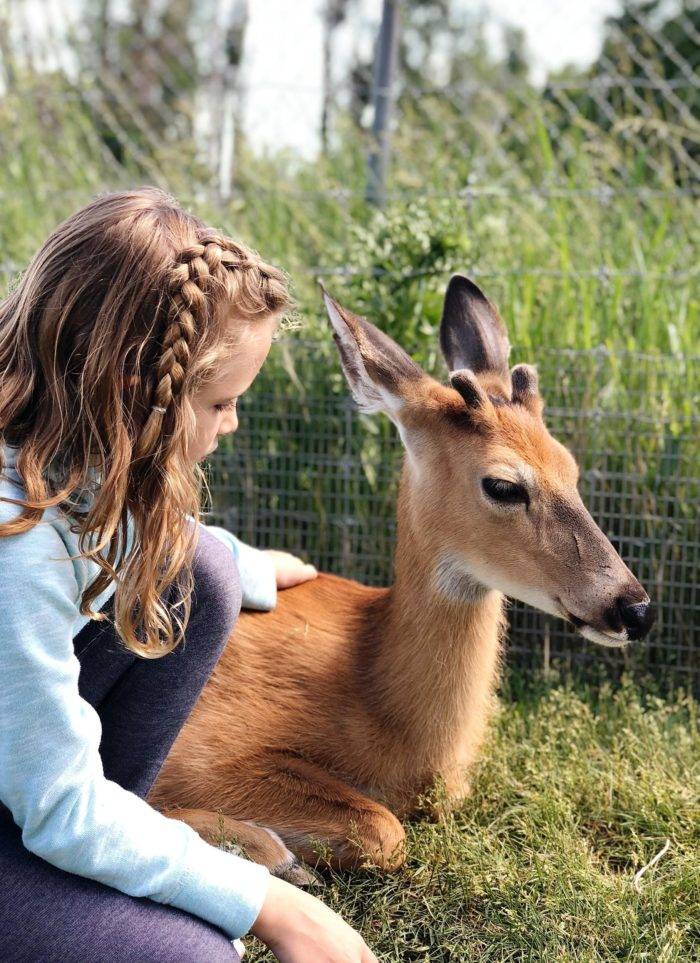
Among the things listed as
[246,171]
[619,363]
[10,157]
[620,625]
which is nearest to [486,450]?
[620,625]

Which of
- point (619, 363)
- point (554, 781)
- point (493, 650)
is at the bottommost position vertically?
point (554, 781)

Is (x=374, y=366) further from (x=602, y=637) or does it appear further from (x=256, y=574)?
(x=602, y=637)

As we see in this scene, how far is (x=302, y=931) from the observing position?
2.13m

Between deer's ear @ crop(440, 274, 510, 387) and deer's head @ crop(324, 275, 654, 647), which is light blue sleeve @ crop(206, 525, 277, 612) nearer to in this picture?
deer's head @ crop(324, 275, 654, 647)

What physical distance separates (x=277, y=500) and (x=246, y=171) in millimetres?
2492

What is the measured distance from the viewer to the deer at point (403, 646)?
9.46ft

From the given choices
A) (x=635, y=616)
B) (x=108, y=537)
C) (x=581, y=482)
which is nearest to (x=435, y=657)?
(x=635, y=616)

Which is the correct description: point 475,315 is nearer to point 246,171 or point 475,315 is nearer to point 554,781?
point 554,781

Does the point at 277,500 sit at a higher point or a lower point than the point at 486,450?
lower

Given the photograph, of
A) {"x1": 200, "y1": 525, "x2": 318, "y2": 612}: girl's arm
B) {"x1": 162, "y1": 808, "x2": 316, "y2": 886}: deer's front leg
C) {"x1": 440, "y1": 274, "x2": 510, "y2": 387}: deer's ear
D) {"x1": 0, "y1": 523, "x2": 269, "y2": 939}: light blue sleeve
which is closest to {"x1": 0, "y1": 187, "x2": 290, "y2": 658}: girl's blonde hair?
{"x1": 0, "y1": 523, "x2": 269, "y2": 939}: light blue sleeve

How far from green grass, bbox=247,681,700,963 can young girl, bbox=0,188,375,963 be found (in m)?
0.51

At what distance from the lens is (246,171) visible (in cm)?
640

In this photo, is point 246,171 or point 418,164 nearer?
point 246,171

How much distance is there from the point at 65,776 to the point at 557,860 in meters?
1.26
